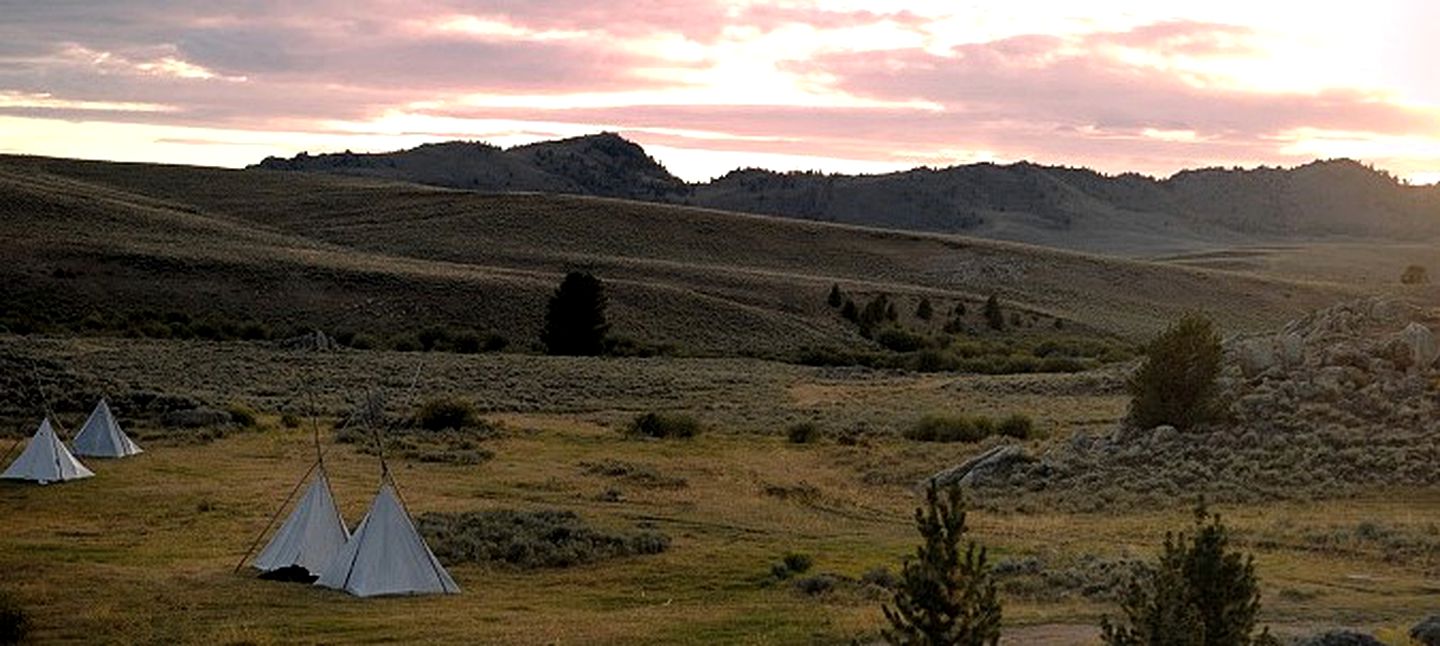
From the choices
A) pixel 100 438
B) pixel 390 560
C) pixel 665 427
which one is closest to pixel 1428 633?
pixel 390 560

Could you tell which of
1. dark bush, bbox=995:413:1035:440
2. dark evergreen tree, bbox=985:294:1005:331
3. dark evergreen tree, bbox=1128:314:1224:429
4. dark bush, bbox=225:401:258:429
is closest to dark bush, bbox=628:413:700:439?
dark bush, bbox=995:413:1035:440

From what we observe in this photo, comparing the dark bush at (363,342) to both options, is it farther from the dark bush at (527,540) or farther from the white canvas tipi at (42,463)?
the dark bush at (527,540)

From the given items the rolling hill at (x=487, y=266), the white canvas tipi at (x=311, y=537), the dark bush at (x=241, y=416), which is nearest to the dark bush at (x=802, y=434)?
the dark bush at (x=241, y=416)

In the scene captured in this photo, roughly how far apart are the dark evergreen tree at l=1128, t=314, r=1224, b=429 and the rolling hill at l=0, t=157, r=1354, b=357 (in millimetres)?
44956

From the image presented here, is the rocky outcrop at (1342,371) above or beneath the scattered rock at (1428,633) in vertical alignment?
above

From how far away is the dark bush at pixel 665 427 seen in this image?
49156 millimetres

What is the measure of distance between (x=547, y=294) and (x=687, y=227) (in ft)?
146

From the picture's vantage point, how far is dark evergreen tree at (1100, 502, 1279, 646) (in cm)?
1366

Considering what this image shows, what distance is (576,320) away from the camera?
79188 millimetres

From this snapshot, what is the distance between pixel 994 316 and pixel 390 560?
3085 inches

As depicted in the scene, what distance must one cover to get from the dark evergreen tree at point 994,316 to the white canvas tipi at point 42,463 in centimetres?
7047

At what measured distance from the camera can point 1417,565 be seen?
27141 millimetres

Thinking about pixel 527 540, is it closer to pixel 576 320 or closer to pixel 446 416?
pixel 446 416

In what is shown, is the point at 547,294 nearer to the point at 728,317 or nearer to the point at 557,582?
the point at 728,317
